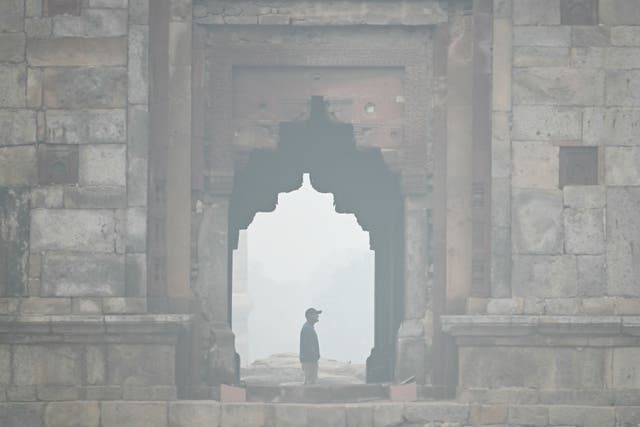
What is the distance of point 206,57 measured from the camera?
561 inches

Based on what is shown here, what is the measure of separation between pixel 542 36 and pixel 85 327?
16.0 ft

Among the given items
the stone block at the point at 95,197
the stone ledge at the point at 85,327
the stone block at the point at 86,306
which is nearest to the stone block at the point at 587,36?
the stone block at the point at 95,197

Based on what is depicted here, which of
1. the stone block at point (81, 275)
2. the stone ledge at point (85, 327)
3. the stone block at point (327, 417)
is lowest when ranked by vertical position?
the stone block at point (327, 417)

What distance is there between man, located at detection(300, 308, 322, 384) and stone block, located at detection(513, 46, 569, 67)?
158 inches

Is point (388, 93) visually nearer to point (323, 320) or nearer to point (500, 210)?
point (500, 210)

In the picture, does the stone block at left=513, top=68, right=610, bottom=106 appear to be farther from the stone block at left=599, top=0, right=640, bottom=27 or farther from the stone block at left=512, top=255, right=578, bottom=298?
the stone block at left=512, top=255, right=578, bottom=298

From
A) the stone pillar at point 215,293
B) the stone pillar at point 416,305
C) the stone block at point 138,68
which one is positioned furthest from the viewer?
the stone pillar at point 416,305

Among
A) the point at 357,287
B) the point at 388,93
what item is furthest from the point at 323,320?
the point at 388,93

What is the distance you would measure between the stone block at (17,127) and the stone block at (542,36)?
4.45 m

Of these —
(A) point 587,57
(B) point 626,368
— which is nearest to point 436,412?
(B) point 626,368

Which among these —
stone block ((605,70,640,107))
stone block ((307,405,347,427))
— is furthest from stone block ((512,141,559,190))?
stone block ((307,405,347,427))

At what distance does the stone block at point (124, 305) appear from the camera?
1354 cm

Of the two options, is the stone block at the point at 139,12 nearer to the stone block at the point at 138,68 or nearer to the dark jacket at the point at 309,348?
the stone block at the point at 138,68

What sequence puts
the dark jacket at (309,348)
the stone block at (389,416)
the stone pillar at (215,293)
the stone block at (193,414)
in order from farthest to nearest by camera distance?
the dark jacket at (309,348) → the stone pillar at (215,293) → the stone block at (389,416) → the stone block at (193,414)
